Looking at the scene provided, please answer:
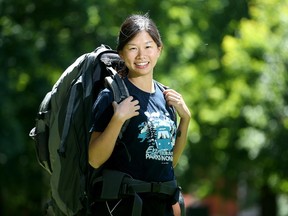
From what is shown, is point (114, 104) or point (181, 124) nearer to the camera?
point (114, 104)

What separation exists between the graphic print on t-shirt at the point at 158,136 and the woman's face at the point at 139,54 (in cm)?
24

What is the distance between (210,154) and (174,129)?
20843mm

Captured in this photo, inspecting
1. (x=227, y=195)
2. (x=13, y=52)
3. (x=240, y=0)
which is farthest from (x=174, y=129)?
(x=227, y=195)

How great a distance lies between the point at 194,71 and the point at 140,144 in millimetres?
18897

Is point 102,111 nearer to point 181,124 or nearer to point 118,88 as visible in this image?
point 118,88

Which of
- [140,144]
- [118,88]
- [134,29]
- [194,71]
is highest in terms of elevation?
[134,29]

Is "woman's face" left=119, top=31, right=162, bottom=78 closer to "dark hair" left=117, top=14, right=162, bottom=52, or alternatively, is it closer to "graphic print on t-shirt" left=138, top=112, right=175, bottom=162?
"dark hair" left=117, top=14, right=162, bottom=52

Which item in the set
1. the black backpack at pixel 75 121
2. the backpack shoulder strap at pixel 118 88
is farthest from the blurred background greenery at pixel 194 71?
the backpack shoulder strap at pixel 118 88

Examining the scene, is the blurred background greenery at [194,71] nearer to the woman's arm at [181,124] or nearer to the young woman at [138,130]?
the woman's arm at [181,124]

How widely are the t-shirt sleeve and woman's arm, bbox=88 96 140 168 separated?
36 millimetres

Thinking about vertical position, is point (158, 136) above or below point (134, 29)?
below

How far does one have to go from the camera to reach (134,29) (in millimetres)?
4609

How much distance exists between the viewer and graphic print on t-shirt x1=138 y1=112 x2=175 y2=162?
4.50 m

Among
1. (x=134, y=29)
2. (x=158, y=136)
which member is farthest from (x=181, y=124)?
(x=134, y=29)
